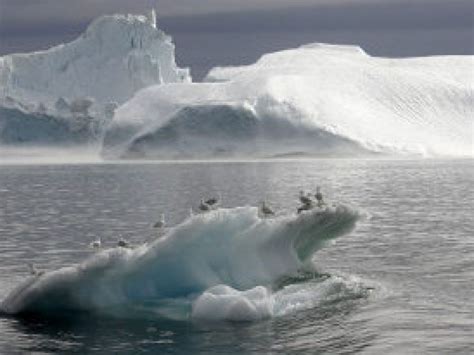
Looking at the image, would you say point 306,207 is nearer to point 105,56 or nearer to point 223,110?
point 223,110

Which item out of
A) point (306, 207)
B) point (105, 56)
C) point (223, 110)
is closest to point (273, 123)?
point (223, 110)

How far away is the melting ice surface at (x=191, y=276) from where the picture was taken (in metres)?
21.3

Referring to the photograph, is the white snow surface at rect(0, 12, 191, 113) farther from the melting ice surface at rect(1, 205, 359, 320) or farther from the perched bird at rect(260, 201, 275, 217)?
the melting ice surface at rect(1, 205, 359, 320)

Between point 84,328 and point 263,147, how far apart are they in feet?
487

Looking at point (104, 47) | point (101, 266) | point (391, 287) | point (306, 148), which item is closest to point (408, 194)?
point (391, 287)

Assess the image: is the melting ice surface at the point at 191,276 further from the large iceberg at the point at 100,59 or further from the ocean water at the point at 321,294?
the large iceberg at the point at 100,59

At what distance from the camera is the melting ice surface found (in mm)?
21312

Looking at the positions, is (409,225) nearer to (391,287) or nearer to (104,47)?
(391,287)

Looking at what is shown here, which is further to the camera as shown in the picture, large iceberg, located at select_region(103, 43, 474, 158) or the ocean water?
large iceberg, located at select_region(103, 43, 474, 158)

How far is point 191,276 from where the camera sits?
22500 mm

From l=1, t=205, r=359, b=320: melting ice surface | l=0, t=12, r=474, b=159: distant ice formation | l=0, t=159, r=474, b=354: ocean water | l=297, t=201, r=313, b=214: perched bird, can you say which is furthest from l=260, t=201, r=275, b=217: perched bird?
l=0, t=12, r=474, b=159: distant ice formation

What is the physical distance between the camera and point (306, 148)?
6604 inches

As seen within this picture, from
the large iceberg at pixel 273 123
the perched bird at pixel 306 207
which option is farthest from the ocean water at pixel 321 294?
the large iceberg at pixel 273 123

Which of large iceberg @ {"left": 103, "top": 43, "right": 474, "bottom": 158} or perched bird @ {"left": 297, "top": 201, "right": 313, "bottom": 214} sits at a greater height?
large iceberg @ {"left": 103, "top": 43, "right": 474, "bottom": 158}
